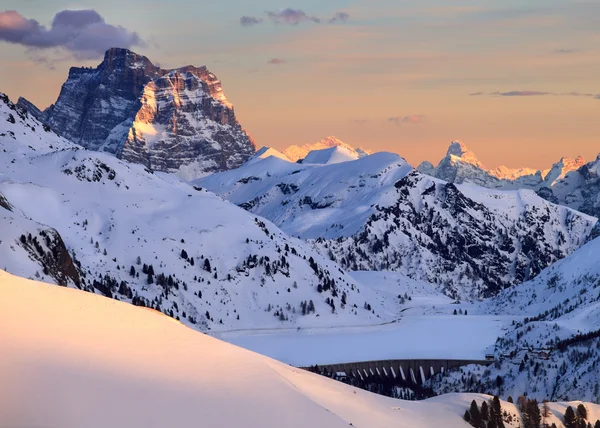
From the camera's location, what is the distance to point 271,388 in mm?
99000

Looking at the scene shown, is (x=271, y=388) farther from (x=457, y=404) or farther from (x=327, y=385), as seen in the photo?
(x=457, y=404)

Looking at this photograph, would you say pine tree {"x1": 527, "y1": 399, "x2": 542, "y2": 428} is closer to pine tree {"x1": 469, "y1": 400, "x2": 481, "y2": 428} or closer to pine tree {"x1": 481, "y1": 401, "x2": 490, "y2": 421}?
pine tree {"x1": 481, "y1": 401, "x2": 490, "y2": 421}

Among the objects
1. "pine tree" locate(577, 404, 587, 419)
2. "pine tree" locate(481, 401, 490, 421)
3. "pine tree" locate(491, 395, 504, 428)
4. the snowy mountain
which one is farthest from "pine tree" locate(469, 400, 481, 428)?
"pine tree" locate(577, 404, 587, 419)

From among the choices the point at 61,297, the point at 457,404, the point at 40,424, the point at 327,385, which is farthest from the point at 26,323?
the point at 457,404

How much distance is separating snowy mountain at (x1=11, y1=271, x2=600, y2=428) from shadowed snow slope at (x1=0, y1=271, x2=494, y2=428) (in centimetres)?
9

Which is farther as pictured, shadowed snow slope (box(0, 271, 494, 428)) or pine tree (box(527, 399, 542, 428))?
pine tree (box(527, 399, 542, 428))

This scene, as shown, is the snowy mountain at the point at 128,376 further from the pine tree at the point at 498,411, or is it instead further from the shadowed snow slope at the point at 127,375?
the pine tree at the point at 498,411

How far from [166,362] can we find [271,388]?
Answer: 30.2 feet

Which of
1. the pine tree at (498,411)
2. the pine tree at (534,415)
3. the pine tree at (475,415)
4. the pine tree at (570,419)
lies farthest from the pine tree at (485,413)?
the pine tree at (570,419)

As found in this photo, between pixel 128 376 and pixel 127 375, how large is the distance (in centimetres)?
22

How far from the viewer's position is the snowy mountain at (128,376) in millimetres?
84438

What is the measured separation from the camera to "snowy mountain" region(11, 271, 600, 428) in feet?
277

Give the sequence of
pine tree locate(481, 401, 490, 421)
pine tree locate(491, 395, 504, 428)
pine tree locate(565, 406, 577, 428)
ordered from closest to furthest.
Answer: pine tree locate(481, 401, 490, 421) → pine tree locate(491, 395, 504, 428) → pine tree locate(565, 406, 577, 428)

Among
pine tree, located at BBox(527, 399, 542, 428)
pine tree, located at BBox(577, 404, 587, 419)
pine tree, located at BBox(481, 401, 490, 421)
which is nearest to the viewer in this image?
pine tree, located at BBox(481, 401, 490, 421)
